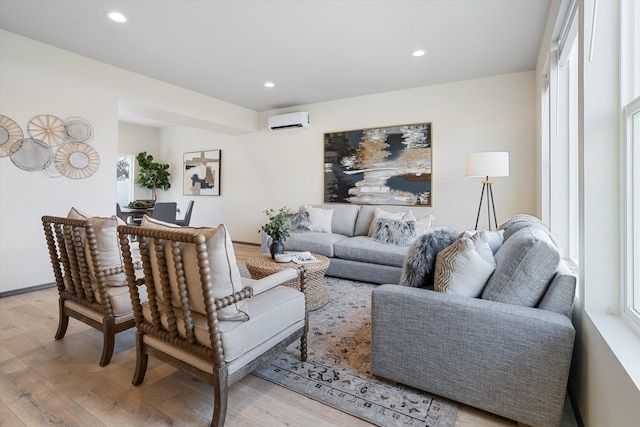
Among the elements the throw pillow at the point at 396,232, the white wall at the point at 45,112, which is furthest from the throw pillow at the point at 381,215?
the white wall at the point at 45,112

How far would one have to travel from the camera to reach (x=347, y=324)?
8.58 ft

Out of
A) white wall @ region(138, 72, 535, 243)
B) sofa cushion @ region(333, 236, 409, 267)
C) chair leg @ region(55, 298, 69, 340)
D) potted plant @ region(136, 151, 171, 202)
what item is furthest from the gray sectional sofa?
potted plant @ region(136, 151, 171, 202)

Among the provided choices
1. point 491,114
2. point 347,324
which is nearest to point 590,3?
point 347,324

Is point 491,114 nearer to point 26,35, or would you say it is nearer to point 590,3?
point 590,3

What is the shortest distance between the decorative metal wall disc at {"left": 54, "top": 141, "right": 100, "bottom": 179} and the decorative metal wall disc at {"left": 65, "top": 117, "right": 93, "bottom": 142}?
2.4 inches

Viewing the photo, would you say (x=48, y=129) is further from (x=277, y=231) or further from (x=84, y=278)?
(x=277, y=231)

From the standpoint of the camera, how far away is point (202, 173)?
7082 mm

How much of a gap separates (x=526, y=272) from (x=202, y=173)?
6.78 m

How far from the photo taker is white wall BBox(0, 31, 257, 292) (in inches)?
129

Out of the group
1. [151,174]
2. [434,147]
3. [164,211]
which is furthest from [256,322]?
[151,174]

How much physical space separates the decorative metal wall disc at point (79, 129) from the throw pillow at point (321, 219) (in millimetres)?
3047

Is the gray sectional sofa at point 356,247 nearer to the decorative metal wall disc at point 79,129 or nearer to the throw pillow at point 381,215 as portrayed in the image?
the throw pillow at point 381,215

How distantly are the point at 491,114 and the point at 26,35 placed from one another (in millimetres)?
5438

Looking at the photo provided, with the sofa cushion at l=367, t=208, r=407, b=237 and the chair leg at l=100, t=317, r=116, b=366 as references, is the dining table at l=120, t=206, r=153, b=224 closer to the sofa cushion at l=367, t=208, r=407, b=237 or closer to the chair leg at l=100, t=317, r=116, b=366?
the sofa cushion at l=367, t=208, r=407, b=237
